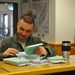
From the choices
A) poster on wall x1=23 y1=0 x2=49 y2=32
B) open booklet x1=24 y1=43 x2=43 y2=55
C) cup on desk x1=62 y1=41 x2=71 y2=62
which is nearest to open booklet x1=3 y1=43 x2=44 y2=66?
open booklet x1=24 y1=43 x2=43 y2=55

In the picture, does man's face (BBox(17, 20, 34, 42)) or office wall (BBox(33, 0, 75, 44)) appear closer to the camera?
man's face (BBox(17, 20, 34, 42))

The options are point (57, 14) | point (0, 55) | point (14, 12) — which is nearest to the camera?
point (0, 55)

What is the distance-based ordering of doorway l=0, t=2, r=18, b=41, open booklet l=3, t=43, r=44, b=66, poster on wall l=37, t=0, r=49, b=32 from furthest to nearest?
doorway l=0, t=2, r=18, b=41 → poster on wall l=37, t=0, r=49, b=32 → open booklet l=3, t=43, r=44, b=66

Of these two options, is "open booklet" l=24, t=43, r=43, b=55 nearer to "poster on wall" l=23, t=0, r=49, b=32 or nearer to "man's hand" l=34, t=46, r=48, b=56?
"man's hand" l=34, t=46, r=48, b=56

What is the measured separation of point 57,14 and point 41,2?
1.98 ft

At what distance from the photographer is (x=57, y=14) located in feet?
12.6

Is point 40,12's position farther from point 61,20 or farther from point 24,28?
point 24,28

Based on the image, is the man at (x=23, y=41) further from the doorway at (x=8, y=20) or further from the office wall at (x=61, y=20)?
the doorway at (x=8, y=20)

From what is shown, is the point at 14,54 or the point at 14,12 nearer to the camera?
the point at 14,54

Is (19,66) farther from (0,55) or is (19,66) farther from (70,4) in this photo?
(70,4)

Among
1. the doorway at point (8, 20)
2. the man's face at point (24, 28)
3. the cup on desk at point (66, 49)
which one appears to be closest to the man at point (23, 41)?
the man's face at point (24, 28)

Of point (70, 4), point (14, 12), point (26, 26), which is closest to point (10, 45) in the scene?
point (26, 26)

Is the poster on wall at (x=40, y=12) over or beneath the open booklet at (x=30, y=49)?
over

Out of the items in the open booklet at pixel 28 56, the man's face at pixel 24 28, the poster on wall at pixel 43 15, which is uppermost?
the poster on wall at pixel 43 15
